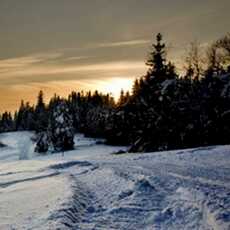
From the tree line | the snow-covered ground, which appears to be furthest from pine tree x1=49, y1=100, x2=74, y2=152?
the snow-covered ground

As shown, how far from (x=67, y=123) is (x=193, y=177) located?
4897 centimetres

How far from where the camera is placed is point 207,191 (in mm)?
11883

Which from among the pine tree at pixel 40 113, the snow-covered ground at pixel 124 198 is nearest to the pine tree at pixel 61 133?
the pine tree at pixel 40 113

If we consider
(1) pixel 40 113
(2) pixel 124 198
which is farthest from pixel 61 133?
(1) pixel 40 113

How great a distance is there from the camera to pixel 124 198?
39.8ft

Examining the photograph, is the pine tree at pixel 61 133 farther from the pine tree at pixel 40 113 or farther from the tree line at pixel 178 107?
the pine tree at pixel 40 113

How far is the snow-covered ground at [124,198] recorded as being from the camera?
9.74 m

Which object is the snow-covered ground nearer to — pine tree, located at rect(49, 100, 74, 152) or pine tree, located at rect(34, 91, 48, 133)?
pine tree, located at rect(49, 100, 74, 152)

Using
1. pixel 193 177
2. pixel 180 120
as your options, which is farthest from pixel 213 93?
pixel 193 177

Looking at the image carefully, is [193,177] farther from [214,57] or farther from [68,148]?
[68,148]

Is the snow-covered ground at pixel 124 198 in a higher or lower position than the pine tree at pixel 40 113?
lower

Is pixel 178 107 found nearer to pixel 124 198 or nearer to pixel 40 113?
pixel 124 198

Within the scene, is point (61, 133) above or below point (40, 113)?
below

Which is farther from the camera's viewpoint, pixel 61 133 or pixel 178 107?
pixel 61 133
